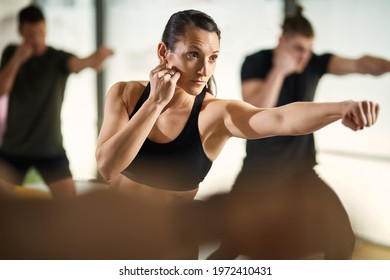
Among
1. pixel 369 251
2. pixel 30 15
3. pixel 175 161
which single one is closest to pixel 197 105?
pixel 175 161

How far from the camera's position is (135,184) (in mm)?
1907

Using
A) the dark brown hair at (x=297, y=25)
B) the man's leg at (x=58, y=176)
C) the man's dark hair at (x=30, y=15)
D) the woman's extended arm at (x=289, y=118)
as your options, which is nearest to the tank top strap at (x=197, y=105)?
the woman's extended arm at (x=289, y=118)

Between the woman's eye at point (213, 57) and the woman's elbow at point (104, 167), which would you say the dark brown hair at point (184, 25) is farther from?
the woman's elbow at point (104, 167)

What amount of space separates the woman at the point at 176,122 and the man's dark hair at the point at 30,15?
40cm

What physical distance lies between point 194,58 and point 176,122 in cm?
24

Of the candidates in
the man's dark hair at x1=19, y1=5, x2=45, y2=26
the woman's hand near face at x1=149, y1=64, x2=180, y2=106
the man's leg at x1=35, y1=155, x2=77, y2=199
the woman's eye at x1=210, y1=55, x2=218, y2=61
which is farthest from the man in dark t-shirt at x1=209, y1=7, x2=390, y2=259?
the man's dark hair at x1=19, y1=5, x2=45, y2=26

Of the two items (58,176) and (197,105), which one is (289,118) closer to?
(197,105)

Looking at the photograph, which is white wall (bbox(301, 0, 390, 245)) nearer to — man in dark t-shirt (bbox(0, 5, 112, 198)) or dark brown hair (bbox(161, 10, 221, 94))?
dark brown hair (bbox(161, 10, 221, 94))

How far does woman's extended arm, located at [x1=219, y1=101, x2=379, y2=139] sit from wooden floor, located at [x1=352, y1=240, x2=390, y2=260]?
50 cm

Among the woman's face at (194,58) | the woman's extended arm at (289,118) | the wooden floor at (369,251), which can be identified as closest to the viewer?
the woman's extended arm at (289,118)

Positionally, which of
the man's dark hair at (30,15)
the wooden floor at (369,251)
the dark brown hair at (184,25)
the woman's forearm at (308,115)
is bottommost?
the wooden floor at (369,251)

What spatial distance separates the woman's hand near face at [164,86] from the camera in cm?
182

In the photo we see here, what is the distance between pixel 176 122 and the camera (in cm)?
188
